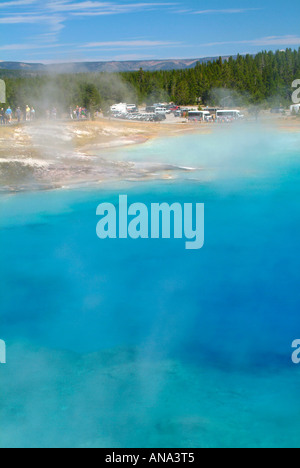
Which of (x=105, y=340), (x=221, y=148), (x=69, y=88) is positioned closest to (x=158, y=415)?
(x=105, y=340)

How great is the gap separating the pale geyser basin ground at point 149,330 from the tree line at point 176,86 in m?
20.7

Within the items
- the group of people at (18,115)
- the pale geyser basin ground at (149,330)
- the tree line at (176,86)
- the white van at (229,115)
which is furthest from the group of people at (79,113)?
the pale geyser basin ground at (149,330)

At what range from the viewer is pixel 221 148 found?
22047mm

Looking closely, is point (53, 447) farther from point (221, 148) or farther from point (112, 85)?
point (112, 85)

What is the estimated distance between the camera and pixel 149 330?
748cm

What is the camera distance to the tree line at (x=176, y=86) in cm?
3284

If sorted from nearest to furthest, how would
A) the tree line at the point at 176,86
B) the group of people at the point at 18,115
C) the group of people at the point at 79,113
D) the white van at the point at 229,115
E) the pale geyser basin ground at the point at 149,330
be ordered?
the pale geyser basin ground at the point at 149,330
the group of people at the point at 18,115
the group of people at the point at 79,113
the tree line at the point at 176,86
the white van at the point at 229,115

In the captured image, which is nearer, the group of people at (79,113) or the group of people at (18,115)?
the group of people at (18,115)

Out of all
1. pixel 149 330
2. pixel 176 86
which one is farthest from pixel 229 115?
pixel 149 330

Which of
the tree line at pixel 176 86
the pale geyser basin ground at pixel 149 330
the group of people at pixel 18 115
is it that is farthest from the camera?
the tree line at pixel 176 86

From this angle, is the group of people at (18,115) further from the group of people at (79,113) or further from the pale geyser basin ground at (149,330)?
the pale geyser basin ground at (149,330)

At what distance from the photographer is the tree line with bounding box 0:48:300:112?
32844mm

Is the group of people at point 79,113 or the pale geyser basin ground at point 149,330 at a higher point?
the group of people at point 79,113

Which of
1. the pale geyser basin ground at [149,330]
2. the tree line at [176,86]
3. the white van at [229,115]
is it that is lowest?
the pale geyser basin ground at [149,330]
